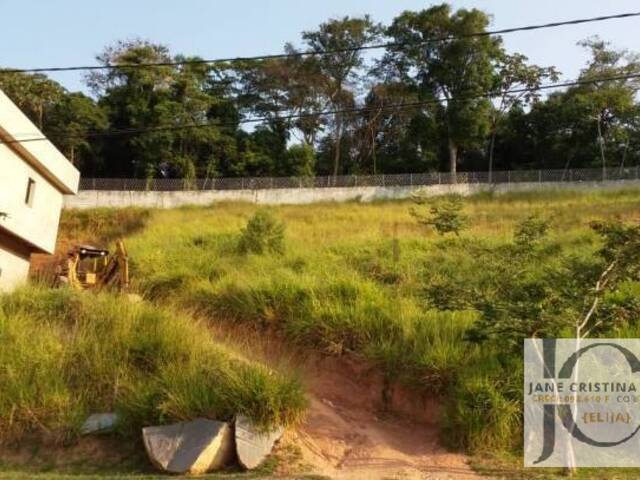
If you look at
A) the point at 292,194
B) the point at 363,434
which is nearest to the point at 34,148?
the point at 363,434

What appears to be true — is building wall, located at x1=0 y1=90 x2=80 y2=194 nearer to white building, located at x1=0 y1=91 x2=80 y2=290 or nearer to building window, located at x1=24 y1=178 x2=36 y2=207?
white building, located at x1=0 y1=91 x2=80 y2=290

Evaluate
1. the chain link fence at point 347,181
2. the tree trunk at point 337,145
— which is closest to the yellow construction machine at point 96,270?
the chain link fence at point 347,181

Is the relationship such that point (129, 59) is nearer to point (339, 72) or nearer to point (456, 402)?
point (339, 72)

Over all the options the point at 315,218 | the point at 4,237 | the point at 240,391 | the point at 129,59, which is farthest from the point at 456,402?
the point at 129,59

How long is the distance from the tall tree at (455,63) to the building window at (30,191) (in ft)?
79.0

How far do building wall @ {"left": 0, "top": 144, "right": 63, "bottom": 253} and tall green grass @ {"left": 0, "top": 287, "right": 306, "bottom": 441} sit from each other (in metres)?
5.43

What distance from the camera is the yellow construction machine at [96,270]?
13469 millimetres

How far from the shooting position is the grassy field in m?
6.82

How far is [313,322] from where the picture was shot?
9195 mm

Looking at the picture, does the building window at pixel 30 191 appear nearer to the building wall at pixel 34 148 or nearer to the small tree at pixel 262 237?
the building wall at pixel 34 148

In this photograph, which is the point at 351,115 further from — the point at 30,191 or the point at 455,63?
the point at 30,191

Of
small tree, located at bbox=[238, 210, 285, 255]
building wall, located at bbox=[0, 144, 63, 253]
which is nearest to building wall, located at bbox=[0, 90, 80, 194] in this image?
building wall, located at bbox=[0, 144, 63, 253]

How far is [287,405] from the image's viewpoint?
674 cm

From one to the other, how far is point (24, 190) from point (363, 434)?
36.8 feet
